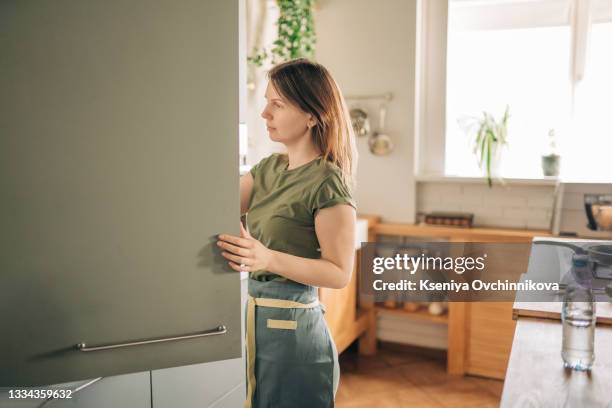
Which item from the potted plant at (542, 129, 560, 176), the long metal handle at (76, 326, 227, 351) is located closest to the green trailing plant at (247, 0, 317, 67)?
the potted plant at (542, 129, 560, 176)

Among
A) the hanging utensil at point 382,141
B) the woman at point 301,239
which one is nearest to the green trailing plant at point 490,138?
the hanging utensil at point 382,141

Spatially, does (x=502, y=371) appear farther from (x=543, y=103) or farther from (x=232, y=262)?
(x=232, y=262)

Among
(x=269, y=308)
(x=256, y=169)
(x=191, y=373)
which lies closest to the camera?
(x=269, y=308)

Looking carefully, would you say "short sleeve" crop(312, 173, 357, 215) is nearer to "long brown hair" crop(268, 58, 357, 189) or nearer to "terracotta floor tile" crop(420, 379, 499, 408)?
"long brown hair" crop(268, 58, 357, 189)

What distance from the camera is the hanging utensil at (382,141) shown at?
3.50 m

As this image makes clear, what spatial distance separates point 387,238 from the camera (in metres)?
3.62

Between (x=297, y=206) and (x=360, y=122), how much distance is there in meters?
2.19

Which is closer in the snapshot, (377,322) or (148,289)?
(148,289)

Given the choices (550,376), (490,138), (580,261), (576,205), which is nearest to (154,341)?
(550,376)

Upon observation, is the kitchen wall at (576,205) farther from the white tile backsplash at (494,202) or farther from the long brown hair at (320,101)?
the long brown hair at (320,101)

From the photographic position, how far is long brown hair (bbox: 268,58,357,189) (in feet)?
4.67

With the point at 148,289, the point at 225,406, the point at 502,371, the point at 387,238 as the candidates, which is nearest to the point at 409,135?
the point at 387,238

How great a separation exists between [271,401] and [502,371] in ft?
7.13

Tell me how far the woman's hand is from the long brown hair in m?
0.30
